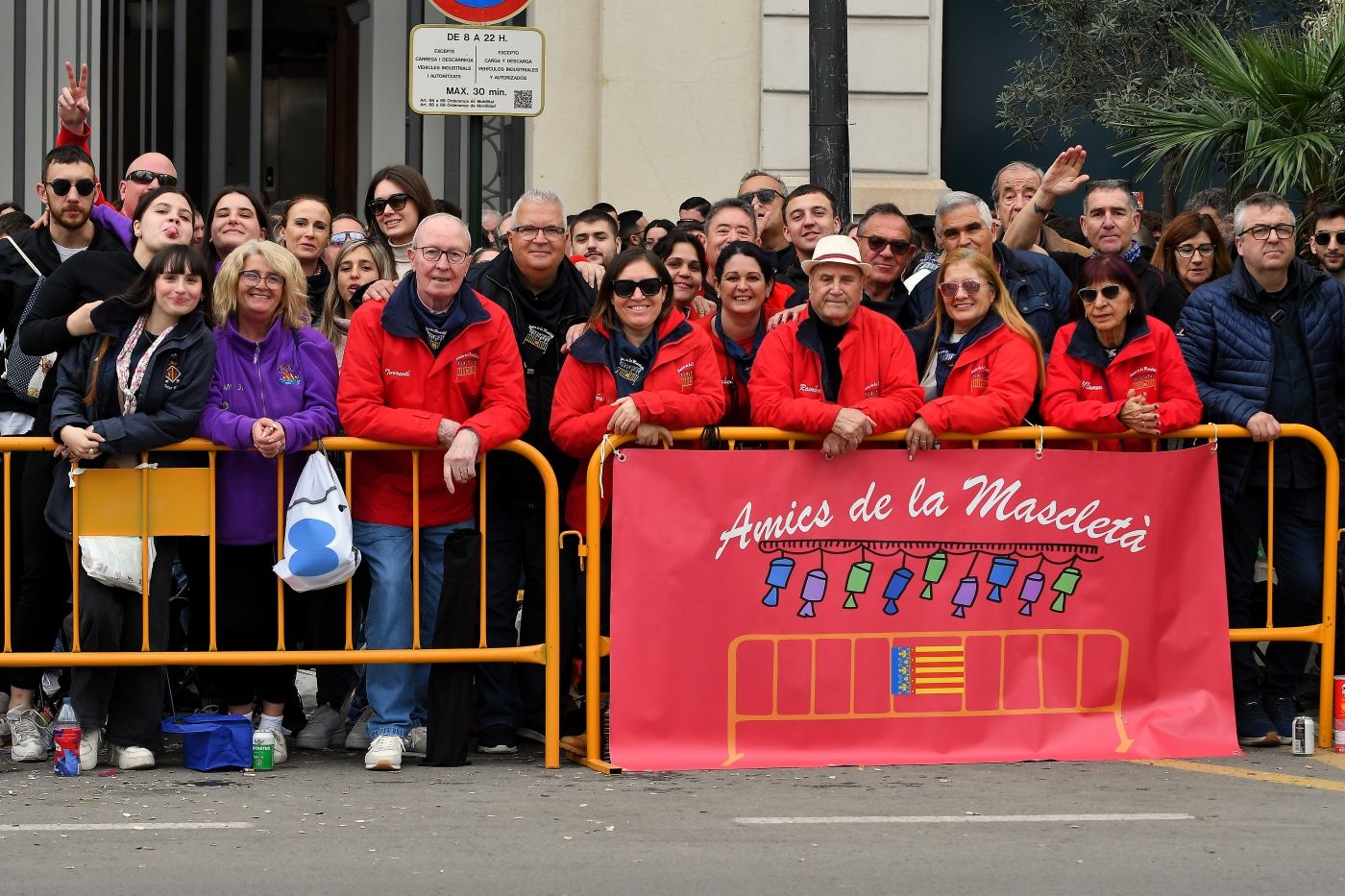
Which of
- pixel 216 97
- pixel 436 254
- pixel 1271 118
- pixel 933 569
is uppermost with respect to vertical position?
pixel 216 97

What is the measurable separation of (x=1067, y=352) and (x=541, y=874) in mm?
3460

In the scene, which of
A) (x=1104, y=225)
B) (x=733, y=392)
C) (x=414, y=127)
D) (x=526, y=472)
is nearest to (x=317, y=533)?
(x=526, y=472)

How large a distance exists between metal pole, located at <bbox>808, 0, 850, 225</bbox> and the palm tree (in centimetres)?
180

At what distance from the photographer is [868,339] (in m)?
8.16

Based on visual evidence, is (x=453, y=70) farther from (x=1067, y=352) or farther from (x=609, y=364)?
(x=1067, y=352)

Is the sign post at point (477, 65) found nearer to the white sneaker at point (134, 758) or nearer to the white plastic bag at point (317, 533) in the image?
the white plastic bag at point (317, 533)

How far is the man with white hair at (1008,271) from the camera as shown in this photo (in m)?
8.83

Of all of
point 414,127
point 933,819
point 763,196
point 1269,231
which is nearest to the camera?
point 933,819

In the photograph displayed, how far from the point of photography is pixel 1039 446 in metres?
8.09

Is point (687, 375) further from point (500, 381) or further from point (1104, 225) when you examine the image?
point (1104, 225)

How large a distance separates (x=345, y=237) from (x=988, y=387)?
326 cm

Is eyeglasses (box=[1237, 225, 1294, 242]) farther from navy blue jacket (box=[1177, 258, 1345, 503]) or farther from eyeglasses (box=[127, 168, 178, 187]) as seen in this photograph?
eyeglasses (box=[127, 168, 178, 187])

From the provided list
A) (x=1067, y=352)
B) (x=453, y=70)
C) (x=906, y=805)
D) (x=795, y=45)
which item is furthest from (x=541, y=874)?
(x=795, y=45)

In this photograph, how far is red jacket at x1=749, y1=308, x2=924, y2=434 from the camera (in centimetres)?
808
